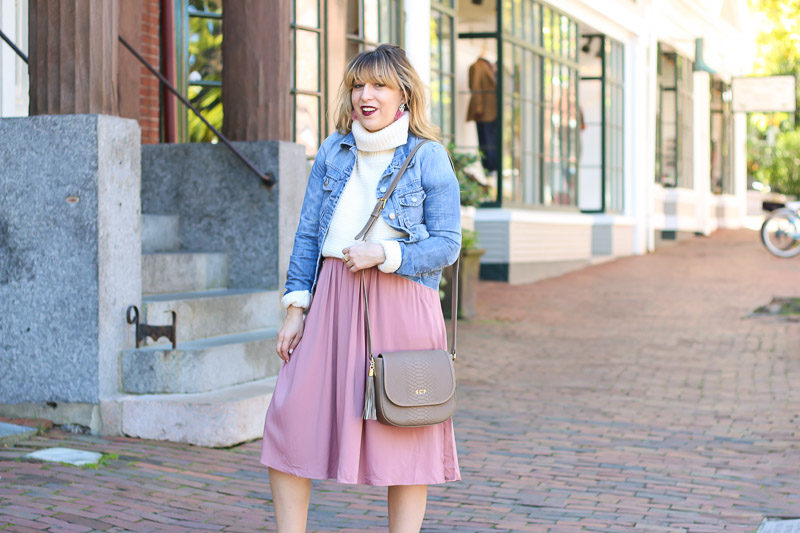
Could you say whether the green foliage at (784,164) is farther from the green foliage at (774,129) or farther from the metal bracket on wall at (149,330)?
the metal bracket on wall at (149,330)

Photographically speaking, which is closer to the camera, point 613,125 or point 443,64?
point 443,64

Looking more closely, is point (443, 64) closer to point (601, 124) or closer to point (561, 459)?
point (601, 124)

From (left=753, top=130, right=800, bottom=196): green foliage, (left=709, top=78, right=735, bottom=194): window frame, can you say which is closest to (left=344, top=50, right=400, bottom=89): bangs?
(left=709, top=78, right=735, bottom=194): window frame

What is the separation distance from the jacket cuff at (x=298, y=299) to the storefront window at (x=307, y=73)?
5.95 m

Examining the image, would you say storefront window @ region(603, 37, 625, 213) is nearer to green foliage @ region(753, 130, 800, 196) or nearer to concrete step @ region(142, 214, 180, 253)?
concrete step @ region(142, 214, 180, 253)

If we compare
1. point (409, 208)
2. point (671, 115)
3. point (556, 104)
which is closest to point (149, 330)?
point (409, 208)

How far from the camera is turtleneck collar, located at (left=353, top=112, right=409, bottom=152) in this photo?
3352mm

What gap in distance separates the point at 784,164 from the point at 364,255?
32633 millimetres

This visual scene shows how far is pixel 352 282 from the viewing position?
3354mm

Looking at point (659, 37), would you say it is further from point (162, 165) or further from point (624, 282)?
point (162, 165)

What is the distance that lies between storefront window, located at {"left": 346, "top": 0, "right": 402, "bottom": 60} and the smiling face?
7121 millimetres

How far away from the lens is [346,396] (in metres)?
3.25

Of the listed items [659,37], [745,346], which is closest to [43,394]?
[745,346]

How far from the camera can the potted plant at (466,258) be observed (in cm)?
1119
